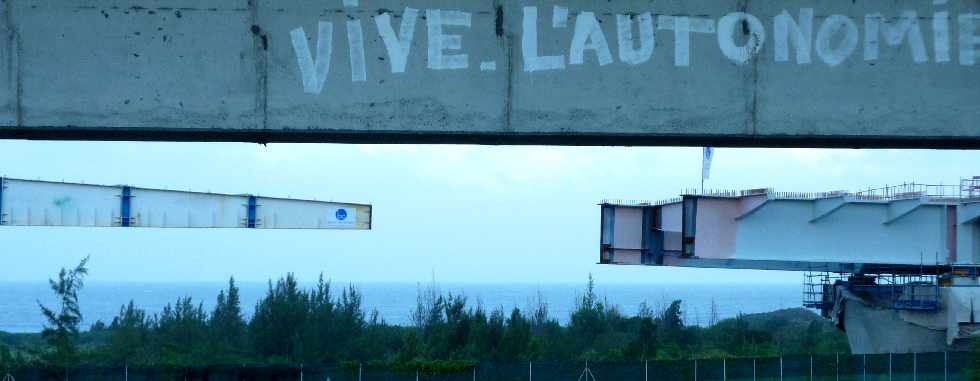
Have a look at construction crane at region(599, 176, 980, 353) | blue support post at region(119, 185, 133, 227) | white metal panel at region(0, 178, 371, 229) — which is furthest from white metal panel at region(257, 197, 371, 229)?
construction crane at region(599, 176, 980, 353)

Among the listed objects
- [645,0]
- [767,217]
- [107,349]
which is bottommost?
[107,349]

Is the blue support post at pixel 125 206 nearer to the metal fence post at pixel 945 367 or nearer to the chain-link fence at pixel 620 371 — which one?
the chain-link fence at pixel 620 371

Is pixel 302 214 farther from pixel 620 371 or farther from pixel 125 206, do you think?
pixel 620 371

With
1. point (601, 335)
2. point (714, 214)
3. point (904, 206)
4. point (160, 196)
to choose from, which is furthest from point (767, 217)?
point (601, 335)

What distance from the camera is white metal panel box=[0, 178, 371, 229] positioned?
1905 centimetres

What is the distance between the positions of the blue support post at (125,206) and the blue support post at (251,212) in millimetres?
2039

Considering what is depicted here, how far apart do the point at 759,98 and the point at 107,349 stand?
37.7 m

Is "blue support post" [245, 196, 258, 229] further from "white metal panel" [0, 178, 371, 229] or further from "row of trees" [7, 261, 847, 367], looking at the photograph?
"row of trees" [7, 261, 847, 367]

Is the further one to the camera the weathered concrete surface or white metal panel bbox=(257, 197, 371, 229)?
white metal panel bbox=(257, 197, 371, 229)

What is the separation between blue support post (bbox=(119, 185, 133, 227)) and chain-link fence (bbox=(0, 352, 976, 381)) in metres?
5.09

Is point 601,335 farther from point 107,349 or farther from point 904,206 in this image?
point 904,206

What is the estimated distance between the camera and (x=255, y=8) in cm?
818

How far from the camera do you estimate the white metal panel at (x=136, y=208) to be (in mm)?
19047

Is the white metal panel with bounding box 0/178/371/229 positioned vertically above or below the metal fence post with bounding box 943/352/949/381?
above
